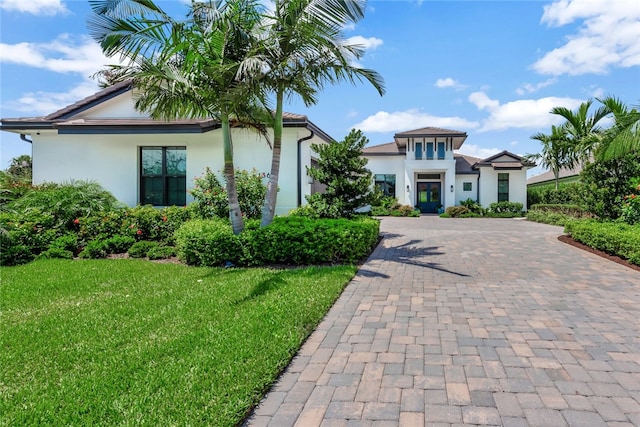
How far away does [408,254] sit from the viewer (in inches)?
365

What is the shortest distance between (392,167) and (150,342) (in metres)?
24.5

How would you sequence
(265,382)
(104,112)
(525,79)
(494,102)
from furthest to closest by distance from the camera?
(494,102)
(104,112)
(525,79)
(265,382)

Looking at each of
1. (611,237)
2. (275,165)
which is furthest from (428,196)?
(275,165)

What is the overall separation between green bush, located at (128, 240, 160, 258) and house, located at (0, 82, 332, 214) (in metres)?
4.05

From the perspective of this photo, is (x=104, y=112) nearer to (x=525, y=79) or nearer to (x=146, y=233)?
(x=146, y=233)

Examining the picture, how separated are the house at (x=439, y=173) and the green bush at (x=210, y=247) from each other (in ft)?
64.2

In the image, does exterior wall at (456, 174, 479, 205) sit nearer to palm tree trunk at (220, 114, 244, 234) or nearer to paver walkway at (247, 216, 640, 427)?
paver walkway at (247, 216, 640, 427)

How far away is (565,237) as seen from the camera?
12.1m

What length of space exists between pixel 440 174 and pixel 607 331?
2368 centimetres

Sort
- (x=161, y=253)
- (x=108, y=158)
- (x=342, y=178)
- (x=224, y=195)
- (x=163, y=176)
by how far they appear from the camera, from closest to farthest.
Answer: (x=161, y=253) < (x=342, y=178) < (x=224, y=195) < (x=108, y=158) < (x=163, y=176)

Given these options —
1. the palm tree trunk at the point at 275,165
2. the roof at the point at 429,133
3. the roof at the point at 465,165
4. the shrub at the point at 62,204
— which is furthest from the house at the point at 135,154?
the roof at the point at 465,165

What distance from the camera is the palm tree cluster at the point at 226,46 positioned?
6.99 metres

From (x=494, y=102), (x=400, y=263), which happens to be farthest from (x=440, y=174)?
(x=400, y=263)

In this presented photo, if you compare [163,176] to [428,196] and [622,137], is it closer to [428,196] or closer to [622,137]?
[622,137]
